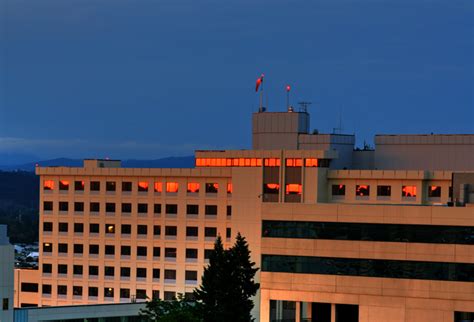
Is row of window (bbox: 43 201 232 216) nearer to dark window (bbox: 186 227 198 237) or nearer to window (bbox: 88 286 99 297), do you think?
dark window (bbox: 186 227 198 237)

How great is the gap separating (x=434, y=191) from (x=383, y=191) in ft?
16.9

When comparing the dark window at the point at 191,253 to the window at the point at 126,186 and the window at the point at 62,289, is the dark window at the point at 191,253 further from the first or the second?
the window at the point at 62,289

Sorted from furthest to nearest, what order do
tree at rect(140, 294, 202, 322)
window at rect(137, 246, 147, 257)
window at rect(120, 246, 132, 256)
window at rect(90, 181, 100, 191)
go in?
window at rect(90, 181, 100, 191) → window at rect(120, 246, 132, 256) → window at rect(137, 246, 147, 257) → tree at rect(140, 294, 202, 322)

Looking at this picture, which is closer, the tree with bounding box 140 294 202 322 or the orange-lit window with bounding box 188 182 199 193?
the tree with bounding box 140 294 202 322

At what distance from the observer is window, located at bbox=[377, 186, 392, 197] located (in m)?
121

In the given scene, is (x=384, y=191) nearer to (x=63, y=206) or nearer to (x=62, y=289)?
(x=63, y=206)

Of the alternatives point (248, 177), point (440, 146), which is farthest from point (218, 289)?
point (440, 146)

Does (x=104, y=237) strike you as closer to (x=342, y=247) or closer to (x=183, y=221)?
(x=183, y=221)

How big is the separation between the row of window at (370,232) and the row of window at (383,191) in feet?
57.7

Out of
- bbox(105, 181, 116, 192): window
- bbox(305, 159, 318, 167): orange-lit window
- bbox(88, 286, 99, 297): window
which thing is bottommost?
bbox(88, 286, 99, 297): window

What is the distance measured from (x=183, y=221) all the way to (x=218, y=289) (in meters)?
36.2

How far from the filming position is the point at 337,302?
10381cm

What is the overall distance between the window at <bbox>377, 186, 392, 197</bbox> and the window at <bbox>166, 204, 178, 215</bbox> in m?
21.7

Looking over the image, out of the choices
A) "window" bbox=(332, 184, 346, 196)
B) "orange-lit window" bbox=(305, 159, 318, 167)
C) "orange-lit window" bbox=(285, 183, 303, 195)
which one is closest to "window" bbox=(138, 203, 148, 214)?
"orange-lit window" bbox=(285, 183, 303, 195)
